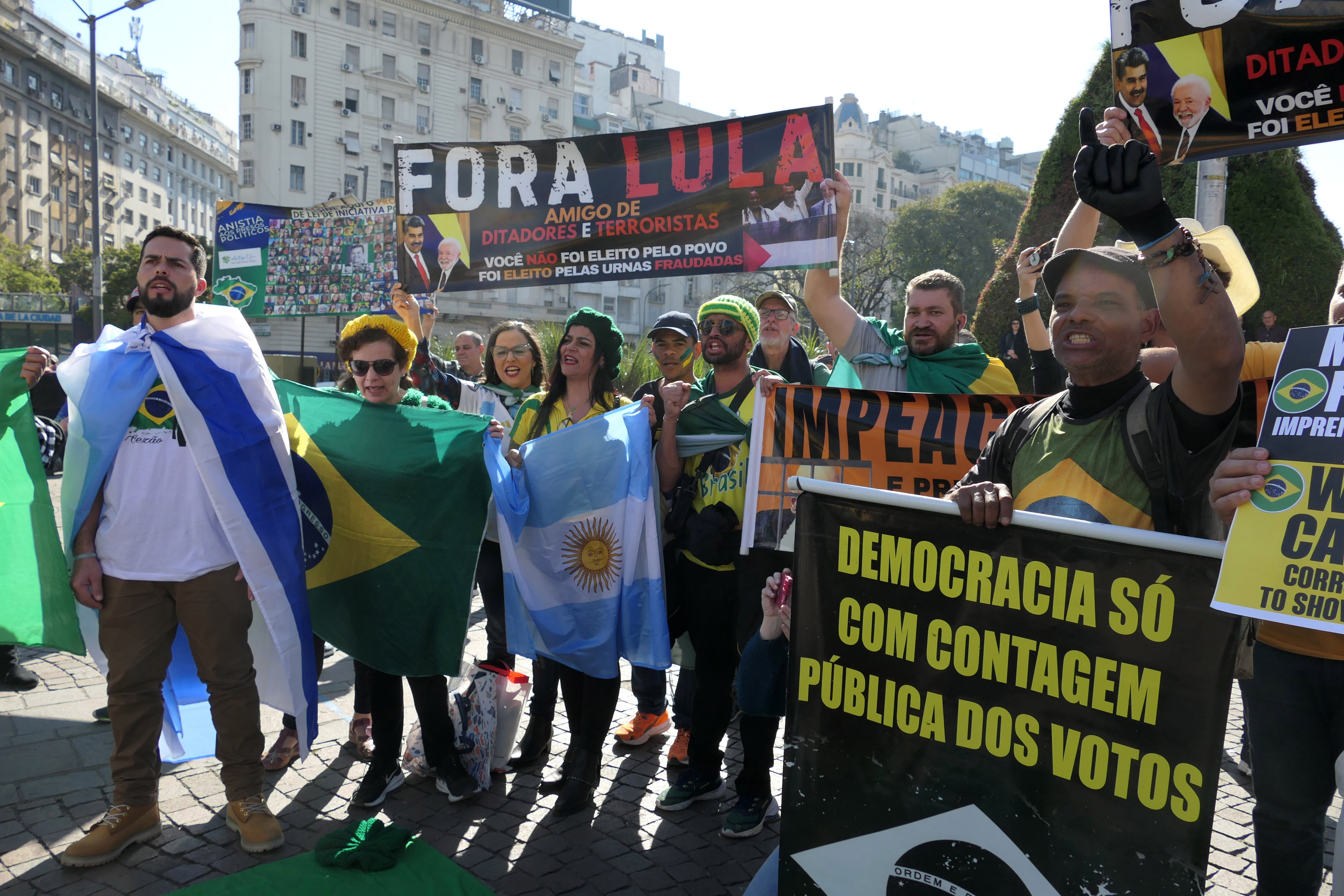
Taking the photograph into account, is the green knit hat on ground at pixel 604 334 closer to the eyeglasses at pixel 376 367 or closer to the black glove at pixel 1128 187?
the eyeglasses at pixel 376 367

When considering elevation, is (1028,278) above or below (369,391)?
above

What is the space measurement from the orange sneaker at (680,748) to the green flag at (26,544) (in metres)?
2.45

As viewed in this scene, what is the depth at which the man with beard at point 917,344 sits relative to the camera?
12.8ft

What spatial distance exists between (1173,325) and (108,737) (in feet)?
15.3

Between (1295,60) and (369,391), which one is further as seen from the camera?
(369,391)

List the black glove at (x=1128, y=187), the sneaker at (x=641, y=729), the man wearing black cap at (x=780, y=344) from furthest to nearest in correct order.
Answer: the man wearing black cap at (x=780, y=344) < the sneaker at (x=641, y=729) < the black glove at (x=1128, y=187)

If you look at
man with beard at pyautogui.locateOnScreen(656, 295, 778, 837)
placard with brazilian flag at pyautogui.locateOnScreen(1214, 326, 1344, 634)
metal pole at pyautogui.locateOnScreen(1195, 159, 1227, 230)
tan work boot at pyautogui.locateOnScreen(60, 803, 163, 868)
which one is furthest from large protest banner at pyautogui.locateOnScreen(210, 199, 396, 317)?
placard with brazilian flag at pyautogui.locateOnScreen(1214, 326, 1344, 634)

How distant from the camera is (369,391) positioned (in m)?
4.04

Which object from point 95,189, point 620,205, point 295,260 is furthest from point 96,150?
point 620,205

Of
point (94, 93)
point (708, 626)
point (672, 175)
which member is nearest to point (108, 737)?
point (708, 626)

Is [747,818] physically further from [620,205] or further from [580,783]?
[620,205]

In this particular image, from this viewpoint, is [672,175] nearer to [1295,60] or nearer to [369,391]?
[369,391]

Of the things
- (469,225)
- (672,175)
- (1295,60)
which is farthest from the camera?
(469,225)

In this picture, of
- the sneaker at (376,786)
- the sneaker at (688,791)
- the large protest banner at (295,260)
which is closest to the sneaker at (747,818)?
the sneaker at (688,791)
